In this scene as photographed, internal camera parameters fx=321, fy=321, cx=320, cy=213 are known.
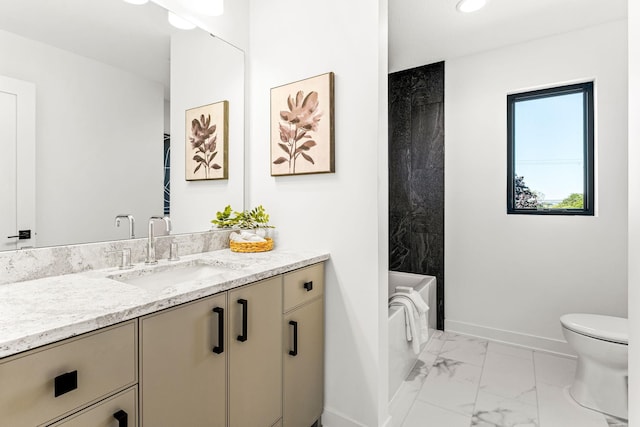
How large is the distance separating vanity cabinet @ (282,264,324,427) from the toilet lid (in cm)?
152

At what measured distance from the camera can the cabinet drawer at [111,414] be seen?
0.74 meters

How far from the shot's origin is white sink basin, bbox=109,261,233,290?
131cm

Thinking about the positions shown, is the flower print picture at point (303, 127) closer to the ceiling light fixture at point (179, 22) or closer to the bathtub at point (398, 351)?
the ceiling light fixture at point (179, 22)

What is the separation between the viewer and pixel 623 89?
221 centimetres

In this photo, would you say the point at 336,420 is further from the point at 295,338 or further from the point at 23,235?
the point at 23,235

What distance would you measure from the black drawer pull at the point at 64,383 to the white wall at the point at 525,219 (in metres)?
2.79

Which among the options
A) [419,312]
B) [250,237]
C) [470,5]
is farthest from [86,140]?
[470,5]

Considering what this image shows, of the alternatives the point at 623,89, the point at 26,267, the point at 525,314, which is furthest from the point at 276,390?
the point at 623,89

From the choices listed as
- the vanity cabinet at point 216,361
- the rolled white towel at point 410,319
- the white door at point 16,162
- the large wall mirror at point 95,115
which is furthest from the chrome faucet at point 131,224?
the rolled white towel at point 410,319

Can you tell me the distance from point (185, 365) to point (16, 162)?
941mm

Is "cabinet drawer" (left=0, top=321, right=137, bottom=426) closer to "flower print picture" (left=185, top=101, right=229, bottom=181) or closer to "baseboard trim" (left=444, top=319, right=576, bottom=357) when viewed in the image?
"flower print picture" (left=185, top=101, right=229, bottom=181)

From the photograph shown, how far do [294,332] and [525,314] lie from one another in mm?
2144

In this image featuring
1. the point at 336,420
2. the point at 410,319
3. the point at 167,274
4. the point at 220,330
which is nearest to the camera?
the point at 220,330

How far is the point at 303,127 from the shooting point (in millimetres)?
1769
